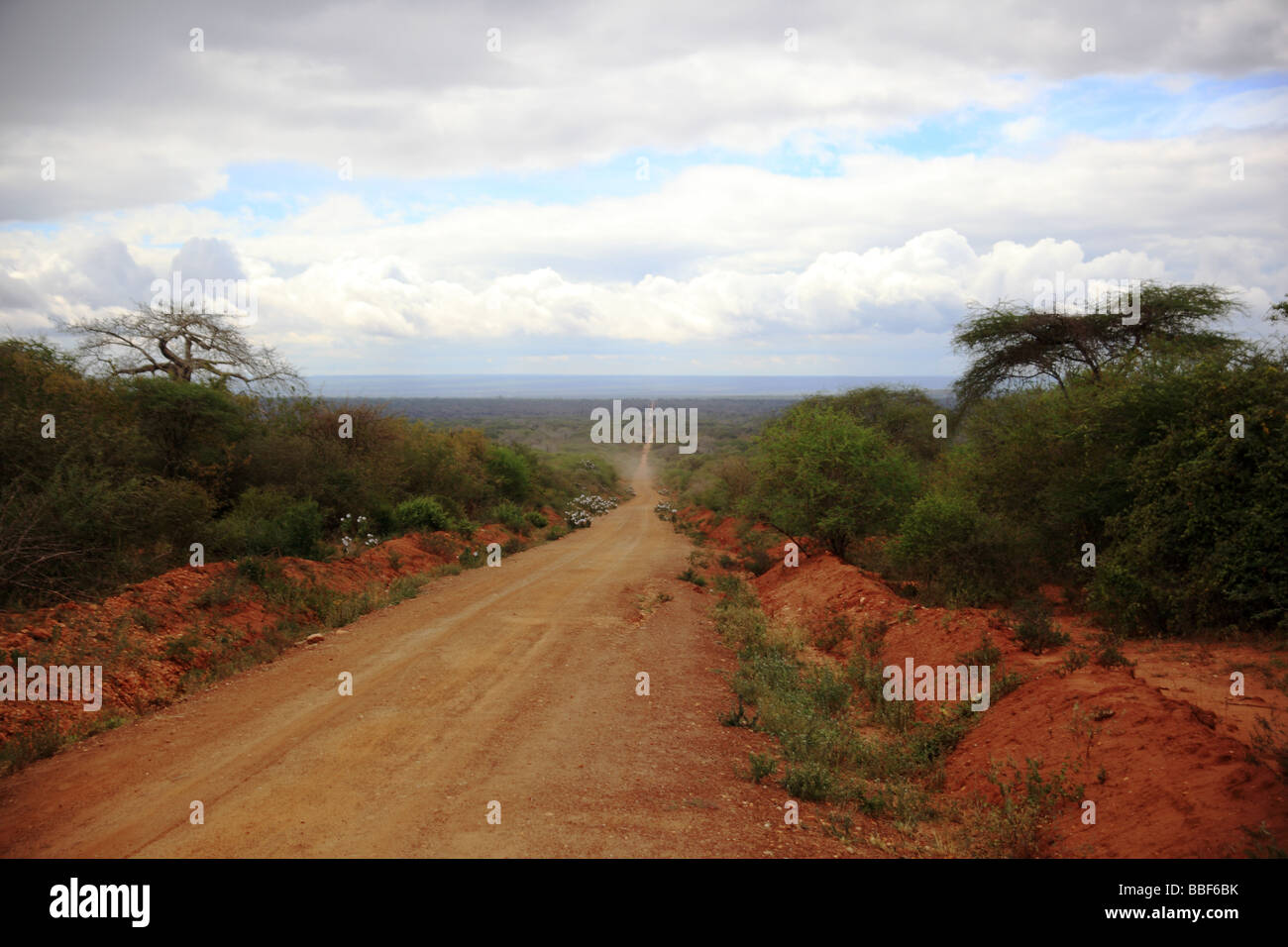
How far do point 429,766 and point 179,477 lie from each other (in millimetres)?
13866

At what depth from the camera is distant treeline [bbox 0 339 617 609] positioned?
1028 centimetres

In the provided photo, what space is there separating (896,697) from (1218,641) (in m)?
4.20

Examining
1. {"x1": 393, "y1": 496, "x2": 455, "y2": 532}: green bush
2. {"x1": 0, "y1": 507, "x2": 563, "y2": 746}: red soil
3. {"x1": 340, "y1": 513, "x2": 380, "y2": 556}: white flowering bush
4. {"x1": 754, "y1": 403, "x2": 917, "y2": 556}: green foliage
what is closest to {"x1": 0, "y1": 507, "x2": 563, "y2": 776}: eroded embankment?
{"x1": 0, "y1": 507, "x2": 563, "y2": 746}: red soil

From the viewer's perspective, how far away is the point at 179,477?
16.8 m

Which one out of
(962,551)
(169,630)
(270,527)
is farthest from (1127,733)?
(270,527)

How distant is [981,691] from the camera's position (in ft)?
28.2

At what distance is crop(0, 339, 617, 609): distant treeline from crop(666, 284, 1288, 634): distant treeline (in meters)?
11.2

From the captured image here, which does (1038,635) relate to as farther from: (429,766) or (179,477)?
(179,477)

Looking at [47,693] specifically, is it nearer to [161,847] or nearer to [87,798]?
[87,798]

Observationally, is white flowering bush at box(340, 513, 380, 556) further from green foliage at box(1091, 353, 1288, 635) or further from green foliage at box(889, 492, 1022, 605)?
green foliage at box(1091, 353, 1288, 635)

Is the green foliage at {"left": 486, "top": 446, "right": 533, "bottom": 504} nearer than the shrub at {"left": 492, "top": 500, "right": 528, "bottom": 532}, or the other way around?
A: the shrub at {"left": 492, "top": 500, "right": 528, "bottom": 532}

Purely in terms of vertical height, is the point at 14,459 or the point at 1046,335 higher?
the point at 1046,335

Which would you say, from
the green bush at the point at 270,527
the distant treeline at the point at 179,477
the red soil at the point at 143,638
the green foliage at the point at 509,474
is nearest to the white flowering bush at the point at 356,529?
the distant treeline at the point at 179,477
